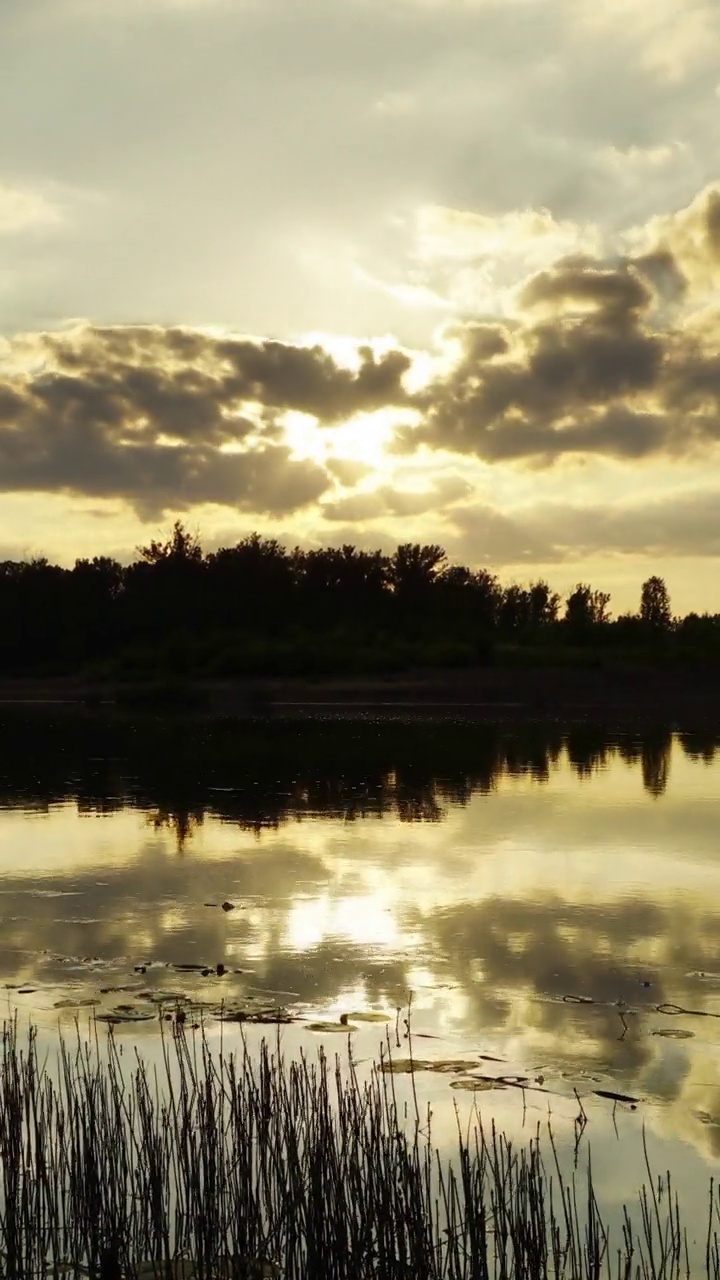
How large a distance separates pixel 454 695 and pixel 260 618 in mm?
28630

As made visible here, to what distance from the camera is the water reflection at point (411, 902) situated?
1084 cm

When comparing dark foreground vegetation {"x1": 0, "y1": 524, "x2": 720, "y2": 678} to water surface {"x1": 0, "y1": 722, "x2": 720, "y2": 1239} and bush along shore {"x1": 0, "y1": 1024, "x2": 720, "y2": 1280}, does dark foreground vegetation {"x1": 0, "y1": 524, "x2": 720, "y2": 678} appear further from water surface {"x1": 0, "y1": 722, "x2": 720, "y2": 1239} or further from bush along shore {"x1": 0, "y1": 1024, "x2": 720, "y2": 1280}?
bush along shore {"x1": 0, "y1": 1024, "x2": 720, "y2": 1280}

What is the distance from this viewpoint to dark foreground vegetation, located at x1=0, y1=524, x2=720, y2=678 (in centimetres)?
7862

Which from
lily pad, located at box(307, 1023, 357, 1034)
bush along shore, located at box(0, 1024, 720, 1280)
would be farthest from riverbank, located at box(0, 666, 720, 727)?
bush along shore, located at box(0, 1024, 720, 1280)

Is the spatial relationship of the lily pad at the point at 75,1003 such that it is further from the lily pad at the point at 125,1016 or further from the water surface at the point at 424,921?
the lily pad at the point at 125,1016

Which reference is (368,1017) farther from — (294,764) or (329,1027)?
(294,764)

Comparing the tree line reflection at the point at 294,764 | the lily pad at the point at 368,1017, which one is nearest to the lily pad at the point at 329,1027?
the lily pad at the point at 368,1017

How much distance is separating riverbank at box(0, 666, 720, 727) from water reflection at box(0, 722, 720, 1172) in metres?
26.8

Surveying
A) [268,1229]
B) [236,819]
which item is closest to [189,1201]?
[268,1229]

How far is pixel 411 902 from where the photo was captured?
16000 mm

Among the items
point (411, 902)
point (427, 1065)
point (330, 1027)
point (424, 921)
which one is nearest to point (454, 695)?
point (411, 902)

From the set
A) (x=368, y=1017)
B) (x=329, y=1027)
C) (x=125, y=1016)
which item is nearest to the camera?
(x=329, y=1027)

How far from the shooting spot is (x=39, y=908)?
50.2ft

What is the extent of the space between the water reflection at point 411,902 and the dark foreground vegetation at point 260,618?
46522 mm
